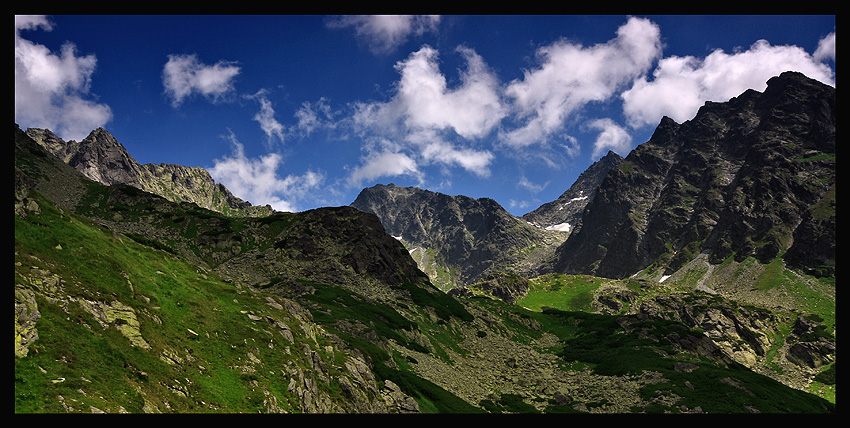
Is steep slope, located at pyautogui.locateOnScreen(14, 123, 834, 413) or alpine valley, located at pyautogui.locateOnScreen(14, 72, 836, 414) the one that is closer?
steep slope, located at pyautogui.locateOnScreen(14, 123, 834, 413)

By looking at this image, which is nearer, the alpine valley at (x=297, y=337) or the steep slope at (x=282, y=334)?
the steep slope at (x=282, y=334)

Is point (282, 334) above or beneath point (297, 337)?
above


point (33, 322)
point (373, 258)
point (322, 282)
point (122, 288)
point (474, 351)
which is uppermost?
point (373, 258)

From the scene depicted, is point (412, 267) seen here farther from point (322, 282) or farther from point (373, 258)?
point (322, 282)

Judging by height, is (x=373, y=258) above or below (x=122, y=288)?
above

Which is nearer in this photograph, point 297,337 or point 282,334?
point 282,334

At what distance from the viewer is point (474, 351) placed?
3531 inches
